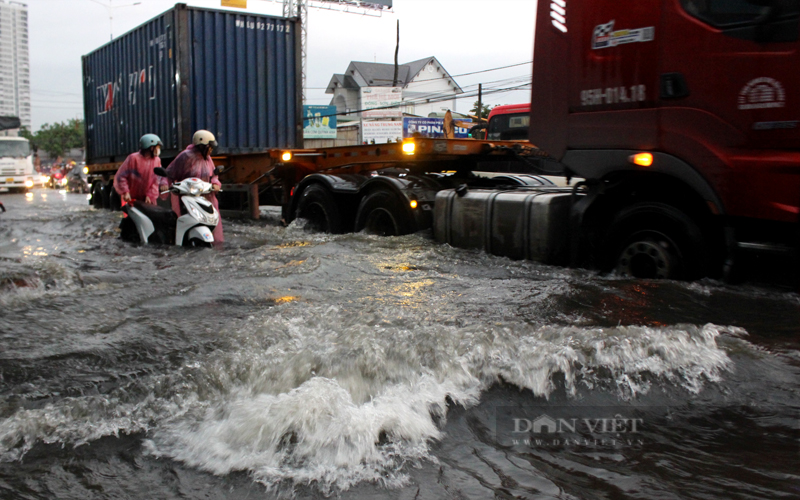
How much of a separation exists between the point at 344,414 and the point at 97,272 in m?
4.47

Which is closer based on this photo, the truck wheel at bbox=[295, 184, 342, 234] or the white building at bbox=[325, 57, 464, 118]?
the truck wheel at bbox=[295, 184, 342, 234]

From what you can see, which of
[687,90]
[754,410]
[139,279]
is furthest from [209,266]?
[754,410]

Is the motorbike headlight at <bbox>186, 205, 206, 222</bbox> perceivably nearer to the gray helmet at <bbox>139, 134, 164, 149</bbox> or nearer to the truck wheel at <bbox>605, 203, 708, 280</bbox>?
the gray helmet at <bbox>139, 134, 164, 149</bbox>

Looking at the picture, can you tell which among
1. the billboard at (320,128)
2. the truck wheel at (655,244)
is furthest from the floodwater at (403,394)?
the billboard at (320,128)

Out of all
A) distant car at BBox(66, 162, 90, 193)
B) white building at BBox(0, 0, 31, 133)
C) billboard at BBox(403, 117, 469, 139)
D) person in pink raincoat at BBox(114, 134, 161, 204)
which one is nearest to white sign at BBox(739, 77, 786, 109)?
person in pink raincoat at BBox(114, 134, 161, 204)

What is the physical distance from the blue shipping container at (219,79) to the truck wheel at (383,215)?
16.8ft

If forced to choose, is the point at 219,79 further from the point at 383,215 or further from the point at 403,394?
the point at 403,394

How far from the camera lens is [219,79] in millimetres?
12195

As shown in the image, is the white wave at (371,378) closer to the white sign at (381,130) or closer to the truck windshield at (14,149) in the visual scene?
the white sign at (381,130)

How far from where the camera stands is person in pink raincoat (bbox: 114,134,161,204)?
28.1ft

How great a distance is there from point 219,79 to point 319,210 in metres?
4.62

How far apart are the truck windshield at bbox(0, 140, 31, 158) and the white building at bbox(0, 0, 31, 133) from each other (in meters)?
116

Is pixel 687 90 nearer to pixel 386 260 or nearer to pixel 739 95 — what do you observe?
pixel 739 95

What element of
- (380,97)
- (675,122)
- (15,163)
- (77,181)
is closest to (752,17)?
(675,122)
